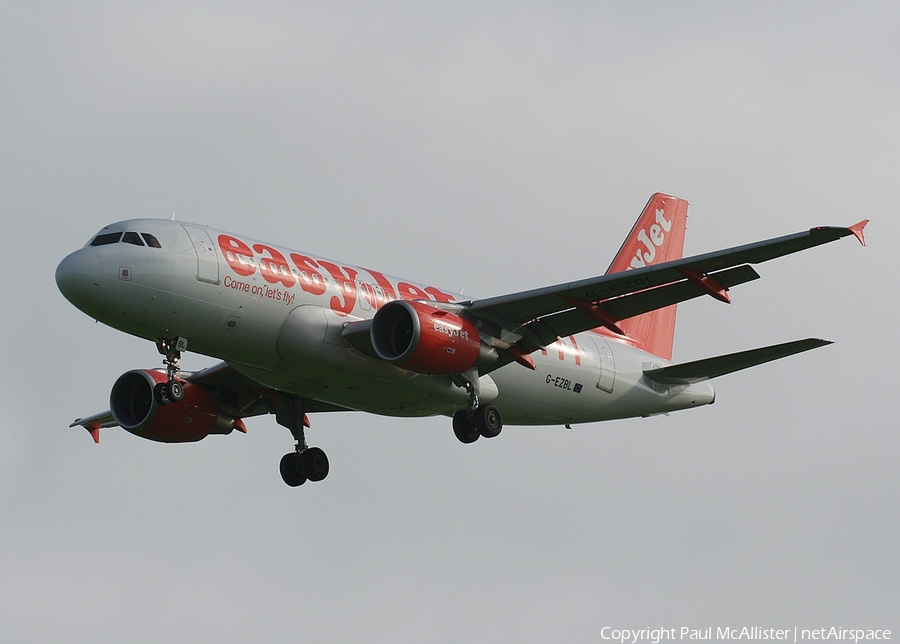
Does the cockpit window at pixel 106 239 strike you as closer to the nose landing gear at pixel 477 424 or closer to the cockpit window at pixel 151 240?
the cockpit window at pixel 151 240

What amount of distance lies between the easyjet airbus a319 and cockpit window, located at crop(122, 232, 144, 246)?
5cm

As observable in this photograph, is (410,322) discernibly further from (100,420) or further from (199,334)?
(100,420)

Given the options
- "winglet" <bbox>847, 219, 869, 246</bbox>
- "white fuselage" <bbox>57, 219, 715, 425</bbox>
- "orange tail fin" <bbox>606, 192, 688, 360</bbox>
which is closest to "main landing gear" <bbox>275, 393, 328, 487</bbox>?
"white fuselage" <bbox>57, 219, 715, 425</bbox>

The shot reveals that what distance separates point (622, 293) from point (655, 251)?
14.1m

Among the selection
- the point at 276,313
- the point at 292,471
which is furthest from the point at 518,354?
the point at 292,471

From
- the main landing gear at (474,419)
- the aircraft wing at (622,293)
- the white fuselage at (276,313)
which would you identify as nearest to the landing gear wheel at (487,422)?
the main landing gear at (474,419)

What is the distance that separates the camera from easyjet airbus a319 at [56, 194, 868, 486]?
3212cm

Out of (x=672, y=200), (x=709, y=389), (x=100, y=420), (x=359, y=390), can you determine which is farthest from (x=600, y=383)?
(x=100, y=420)

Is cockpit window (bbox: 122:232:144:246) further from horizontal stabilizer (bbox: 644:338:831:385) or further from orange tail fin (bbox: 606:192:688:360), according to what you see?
orange tail fin (bbox: 606:192:688:360)

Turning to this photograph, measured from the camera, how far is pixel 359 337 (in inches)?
1335

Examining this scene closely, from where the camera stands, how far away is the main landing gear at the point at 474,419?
36062 mm

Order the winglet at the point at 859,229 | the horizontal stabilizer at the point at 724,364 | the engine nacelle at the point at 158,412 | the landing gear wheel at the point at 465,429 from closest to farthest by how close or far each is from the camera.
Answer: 1. the winglet at the point at 859,229
2. the horizontal stabilizer at the point at 724,364
3. the landing gear wheel at the point at 465,429
4. the engine nacelle at the point at 158,412

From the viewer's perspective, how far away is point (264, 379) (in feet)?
115

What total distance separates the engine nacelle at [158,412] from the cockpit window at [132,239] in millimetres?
7031
